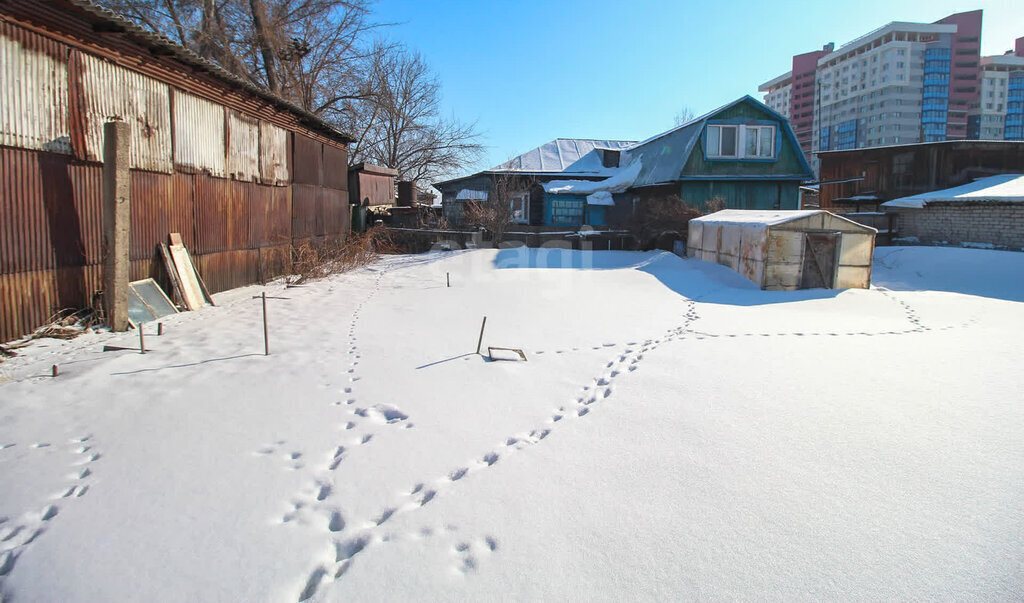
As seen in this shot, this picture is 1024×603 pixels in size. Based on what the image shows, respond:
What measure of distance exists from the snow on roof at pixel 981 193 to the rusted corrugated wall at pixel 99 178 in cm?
1964

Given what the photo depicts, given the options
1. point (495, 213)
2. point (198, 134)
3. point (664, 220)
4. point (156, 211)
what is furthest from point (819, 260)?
point (156, 211)

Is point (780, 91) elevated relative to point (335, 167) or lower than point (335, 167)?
elevated

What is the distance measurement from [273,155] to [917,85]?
9626 cm

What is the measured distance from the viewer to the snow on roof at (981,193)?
1695 centimetres

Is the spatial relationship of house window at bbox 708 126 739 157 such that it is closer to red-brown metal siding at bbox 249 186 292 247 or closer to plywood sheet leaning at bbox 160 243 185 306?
red-brown metal siding at bbox 249 186 292 247

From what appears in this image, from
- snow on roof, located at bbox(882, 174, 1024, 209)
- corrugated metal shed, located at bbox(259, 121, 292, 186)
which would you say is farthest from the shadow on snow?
snow on roof, located at bbox(882, 174, 1024, 209)

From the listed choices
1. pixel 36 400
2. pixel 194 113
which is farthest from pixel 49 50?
pixel 36 400

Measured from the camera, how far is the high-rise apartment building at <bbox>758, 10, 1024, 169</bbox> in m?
79.6

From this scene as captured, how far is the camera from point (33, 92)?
576 cm

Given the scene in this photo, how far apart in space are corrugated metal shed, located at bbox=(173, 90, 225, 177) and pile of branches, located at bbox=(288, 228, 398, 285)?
2.66 metres

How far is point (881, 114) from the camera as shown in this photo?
83.0 m

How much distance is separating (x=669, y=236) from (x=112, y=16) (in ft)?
47.7

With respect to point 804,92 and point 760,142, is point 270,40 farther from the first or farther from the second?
point 804,92

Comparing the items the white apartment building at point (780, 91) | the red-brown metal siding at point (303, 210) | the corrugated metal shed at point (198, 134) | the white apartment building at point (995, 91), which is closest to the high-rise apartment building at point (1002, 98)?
the white apartment building at point (995, 91)
